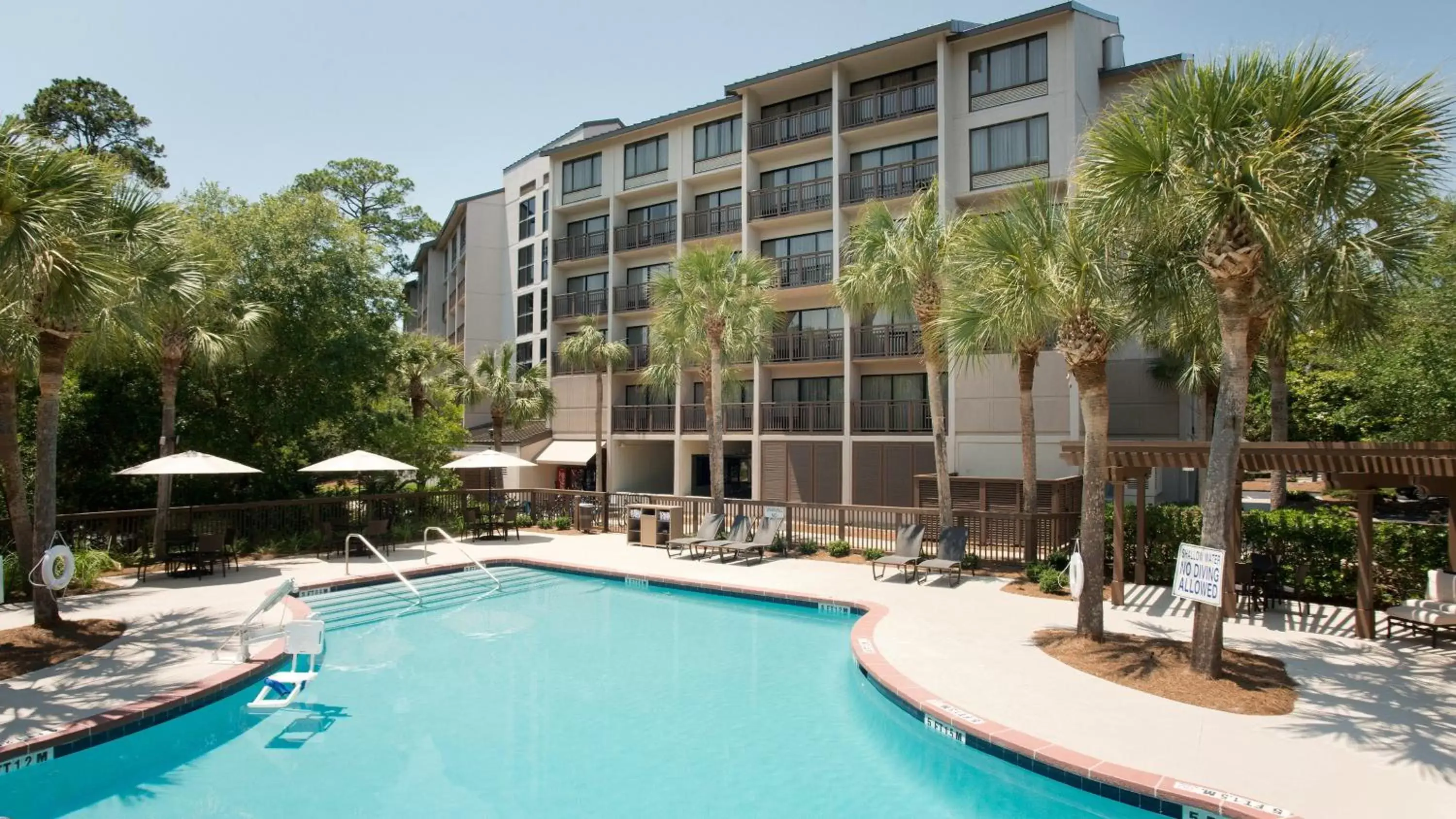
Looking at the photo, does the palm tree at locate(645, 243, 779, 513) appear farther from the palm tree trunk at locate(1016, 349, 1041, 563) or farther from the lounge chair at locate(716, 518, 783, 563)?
the palm tree trunk at locate(1016, 349, 1041, 563)

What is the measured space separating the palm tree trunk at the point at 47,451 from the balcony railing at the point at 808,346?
59.6 ft

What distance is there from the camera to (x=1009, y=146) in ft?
73.5

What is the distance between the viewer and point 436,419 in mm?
23391

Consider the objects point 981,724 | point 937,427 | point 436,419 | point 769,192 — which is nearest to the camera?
point 981,724

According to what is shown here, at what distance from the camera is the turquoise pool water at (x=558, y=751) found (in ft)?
21.6

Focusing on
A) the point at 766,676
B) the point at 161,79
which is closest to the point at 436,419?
the point at 161,79

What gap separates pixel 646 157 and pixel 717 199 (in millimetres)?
3822

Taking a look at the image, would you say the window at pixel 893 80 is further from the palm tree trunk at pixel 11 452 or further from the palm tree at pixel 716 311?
the palm tree trunk at pixel 11 452

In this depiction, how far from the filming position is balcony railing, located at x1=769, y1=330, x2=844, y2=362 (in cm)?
2552

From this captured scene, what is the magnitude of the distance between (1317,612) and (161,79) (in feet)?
86.4

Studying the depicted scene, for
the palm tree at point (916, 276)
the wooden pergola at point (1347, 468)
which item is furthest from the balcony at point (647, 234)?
the wooden pergola at point (1347, 468)

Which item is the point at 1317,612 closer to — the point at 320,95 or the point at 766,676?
the point at 766,676

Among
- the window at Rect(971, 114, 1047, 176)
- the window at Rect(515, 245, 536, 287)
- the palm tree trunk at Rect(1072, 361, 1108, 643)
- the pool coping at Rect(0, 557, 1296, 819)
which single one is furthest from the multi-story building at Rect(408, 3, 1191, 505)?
the pool coping at Rect(0, 557, 1296, 819)

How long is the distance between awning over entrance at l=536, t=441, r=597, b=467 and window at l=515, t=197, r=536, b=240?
1167 centimetres
